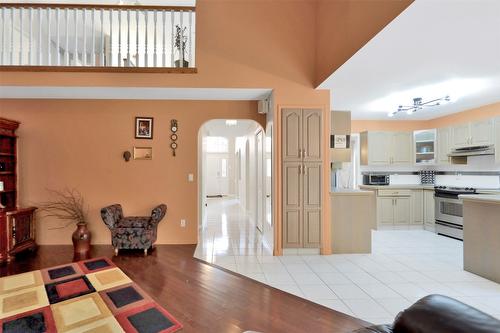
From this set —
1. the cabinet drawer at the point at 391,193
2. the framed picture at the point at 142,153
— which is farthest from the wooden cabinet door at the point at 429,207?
the framed picture at the point at 142,153

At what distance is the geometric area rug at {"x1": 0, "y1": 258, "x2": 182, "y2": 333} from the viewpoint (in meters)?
2.01

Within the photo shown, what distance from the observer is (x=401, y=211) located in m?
5.24

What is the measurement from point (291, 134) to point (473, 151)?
363cm

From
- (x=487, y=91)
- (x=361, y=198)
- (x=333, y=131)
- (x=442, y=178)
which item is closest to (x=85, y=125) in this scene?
(x=333, y=131)

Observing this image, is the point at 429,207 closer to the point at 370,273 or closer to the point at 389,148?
the point at 389,148

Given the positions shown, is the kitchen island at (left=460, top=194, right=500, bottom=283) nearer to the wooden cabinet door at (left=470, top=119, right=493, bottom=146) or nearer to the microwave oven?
the wooden cabinet door at (left=470, top=119, right=493, bottom=146)

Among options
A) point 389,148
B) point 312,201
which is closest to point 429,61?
point 312,201

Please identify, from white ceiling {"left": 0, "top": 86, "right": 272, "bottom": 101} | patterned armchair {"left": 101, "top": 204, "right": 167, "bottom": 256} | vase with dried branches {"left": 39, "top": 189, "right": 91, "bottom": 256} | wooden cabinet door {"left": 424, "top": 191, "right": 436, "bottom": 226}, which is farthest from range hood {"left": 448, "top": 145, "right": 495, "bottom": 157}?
vase with dried branches {"left": 39, "top": 189, "right": 91, "bottom": 256}

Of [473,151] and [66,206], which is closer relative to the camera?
[66,206]

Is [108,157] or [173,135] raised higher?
[173,135]

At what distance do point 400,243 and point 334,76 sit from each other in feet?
10.2

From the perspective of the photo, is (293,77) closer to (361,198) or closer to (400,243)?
(361,198)

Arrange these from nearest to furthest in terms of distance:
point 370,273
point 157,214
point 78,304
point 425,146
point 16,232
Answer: point 78,304
point 370,273
point 16,232
point 157,214
point 425,146

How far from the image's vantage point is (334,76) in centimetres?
327
